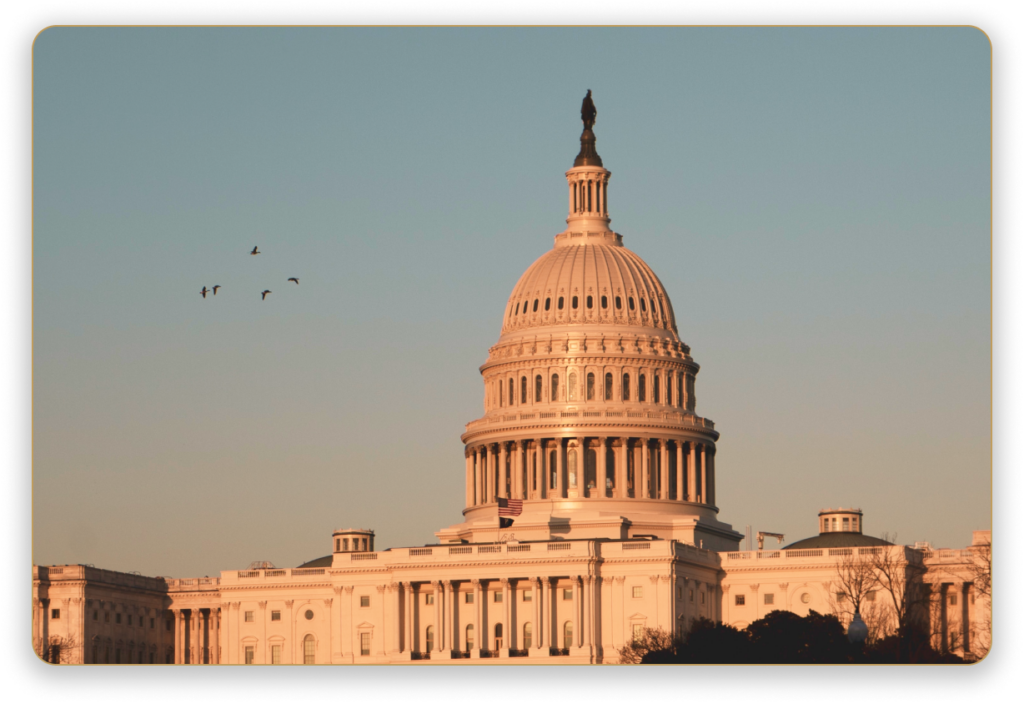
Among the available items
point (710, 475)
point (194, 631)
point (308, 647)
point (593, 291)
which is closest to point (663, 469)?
point (710, 475)

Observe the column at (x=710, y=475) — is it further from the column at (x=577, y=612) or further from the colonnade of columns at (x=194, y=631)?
the colonnade of columns at (x=194, y=631)

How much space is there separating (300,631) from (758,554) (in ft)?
128

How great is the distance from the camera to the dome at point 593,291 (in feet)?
630

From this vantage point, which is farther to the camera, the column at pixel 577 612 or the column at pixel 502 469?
the column at pixel 502 469

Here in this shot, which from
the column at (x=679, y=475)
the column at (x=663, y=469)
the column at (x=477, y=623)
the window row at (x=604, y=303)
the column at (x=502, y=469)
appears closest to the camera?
the column at (x=477, y=623)

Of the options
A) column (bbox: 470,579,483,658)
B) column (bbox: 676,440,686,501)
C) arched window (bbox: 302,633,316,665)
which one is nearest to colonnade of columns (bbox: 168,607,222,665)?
arched window (bbox: 302,633,316,665)

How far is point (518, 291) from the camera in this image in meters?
197

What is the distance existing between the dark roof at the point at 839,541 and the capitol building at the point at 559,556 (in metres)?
0.28

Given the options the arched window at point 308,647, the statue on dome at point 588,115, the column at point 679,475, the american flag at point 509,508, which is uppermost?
the statue on dome at point 588,115
